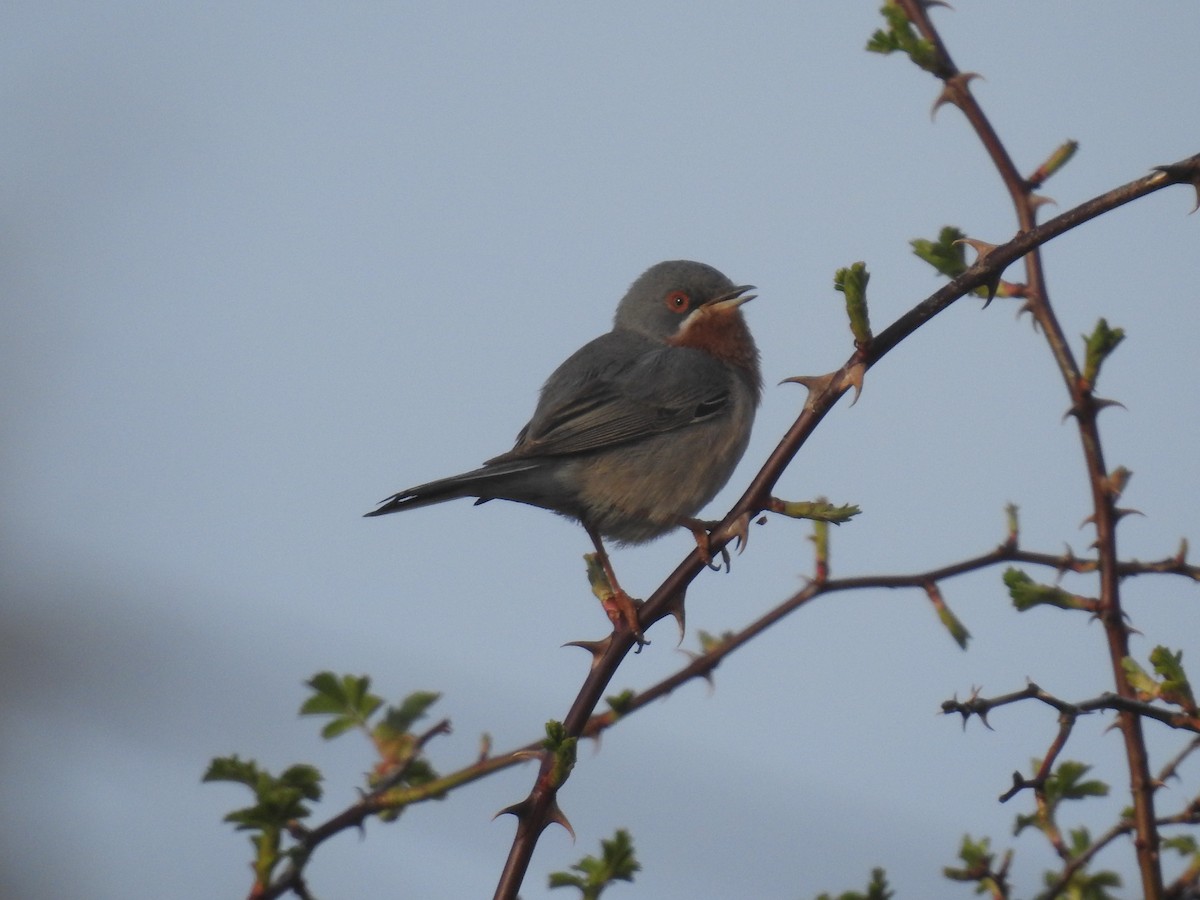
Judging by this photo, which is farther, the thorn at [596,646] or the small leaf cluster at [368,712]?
the thorn at [596,646]

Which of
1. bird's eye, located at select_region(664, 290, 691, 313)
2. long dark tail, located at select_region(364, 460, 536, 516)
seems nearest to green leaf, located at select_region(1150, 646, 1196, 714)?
long dark tail, located at select_region(364, 460, 536, 516)

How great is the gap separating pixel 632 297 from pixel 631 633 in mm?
5194

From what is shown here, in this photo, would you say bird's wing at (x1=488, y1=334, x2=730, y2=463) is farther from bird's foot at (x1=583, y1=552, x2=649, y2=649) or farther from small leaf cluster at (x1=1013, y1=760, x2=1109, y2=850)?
small leaf cluster at (x1=1013, y1=760, x2=1109, y2=850)

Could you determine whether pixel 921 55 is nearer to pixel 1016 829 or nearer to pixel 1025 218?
pixel 1025 218

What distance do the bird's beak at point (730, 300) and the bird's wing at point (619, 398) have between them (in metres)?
0.34

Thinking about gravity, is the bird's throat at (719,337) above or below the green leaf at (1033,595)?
above

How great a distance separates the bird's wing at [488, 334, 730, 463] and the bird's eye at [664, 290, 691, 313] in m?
0.39

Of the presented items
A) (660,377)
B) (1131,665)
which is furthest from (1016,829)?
(660,377)

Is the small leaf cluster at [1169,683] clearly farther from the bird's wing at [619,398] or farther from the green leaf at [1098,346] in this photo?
the bird's wing at [619,398]

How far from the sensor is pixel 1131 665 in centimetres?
269

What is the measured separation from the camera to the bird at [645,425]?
623 centimetres

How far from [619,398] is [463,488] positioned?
4.82 feet

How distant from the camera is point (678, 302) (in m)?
7.64

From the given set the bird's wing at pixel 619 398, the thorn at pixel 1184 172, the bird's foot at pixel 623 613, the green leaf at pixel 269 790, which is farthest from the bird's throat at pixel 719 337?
the green leaf at pixel 269 790
